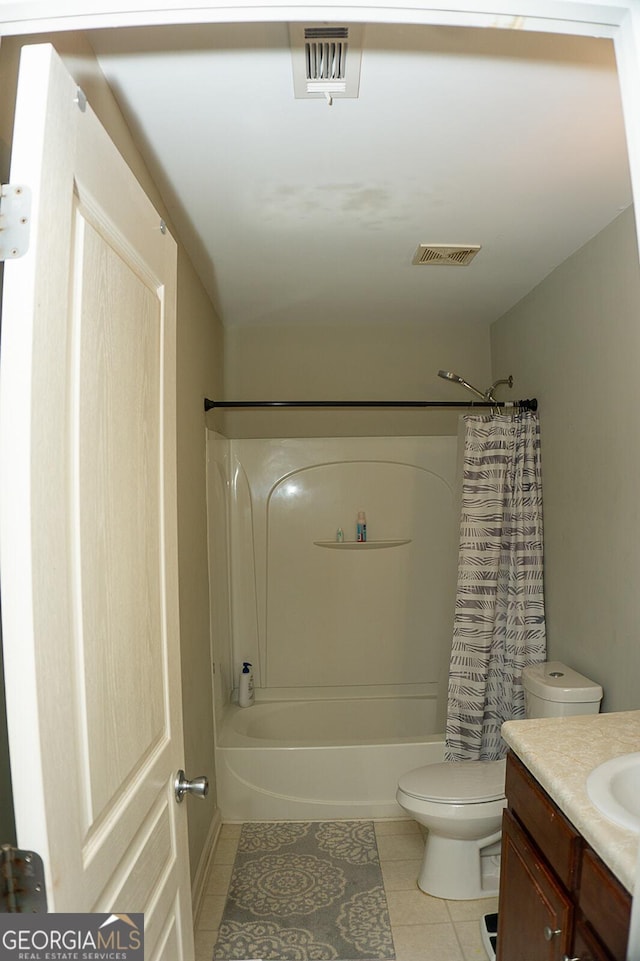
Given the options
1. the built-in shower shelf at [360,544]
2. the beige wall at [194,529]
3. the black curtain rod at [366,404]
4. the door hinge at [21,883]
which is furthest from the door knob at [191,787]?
the built-in shower shelf at [360,544]

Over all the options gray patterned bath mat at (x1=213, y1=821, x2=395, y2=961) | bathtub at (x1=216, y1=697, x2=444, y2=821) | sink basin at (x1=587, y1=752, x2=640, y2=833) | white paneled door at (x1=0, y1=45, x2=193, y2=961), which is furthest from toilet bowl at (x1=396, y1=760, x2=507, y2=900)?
white paneled door at (x1=0, y1=45, x2=193, y2=961)

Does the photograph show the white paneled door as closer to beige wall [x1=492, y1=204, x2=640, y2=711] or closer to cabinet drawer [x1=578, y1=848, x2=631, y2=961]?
cabinet drawer [x1=578, y1=848, x2=631, y2=961]

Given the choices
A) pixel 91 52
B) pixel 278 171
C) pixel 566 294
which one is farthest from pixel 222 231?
pixel 566 294

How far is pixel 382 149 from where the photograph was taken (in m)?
1.85

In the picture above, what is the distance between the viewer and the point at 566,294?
2.67m

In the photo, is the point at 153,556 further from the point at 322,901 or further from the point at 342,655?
the point at 342,655

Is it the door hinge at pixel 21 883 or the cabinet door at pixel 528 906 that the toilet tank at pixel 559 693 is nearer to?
the cabinet door at pixel 528 906

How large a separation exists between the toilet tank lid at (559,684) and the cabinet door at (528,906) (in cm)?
64

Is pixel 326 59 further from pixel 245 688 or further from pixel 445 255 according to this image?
pixel 245 688

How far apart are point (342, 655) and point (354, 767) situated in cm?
73

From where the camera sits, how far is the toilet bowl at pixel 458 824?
248cm

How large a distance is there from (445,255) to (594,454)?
0.95 meters

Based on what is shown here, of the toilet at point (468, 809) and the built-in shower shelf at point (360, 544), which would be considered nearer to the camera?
the toilet at point (468, 809)

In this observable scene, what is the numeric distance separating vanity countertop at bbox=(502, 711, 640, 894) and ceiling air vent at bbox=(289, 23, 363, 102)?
1.60 meters
